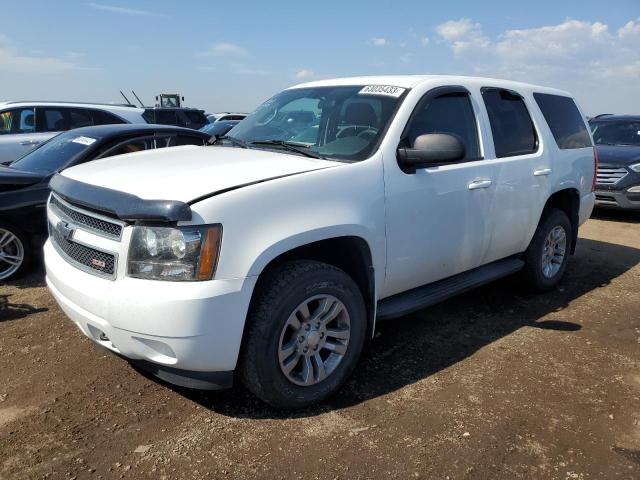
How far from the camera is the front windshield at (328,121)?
11.1ft

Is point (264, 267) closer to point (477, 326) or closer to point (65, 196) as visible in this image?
point (65, 196)

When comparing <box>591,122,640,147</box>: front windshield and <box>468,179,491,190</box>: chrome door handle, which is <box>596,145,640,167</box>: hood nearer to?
<box>591,122,640,147</box>: front windshield

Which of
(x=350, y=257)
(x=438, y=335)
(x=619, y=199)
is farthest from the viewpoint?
(x=619, y=199)

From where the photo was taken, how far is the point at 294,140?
3.63 metres

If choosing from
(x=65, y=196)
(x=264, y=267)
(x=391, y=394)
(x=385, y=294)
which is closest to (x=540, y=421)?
(x=391, y=394)

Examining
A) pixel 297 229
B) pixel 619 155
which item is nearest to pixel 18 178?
pixel 297 229

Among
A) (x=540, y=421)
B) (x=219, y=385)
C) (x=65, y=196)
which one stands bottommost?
(x=540, y=421)

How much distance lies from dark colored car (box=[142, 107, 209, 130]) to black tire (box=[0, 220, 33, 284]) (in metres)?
10.7

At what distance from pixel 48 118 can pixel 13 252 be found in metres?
4.81

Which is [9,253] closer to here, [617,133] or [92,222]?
[92,222]

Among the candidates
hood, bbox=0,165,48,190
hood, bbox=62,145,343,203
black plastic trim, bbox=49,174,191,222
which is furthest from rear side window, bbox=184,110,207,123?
black plastic trim, bbox=49,174,191,222

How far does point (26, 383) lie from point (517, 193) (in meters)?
3.78

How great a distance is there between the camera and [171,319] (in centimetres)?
247

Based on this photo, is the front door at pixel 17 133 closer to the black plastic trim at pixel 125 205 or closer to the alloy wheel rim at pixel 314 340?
→ the black plastic trim at pixel 125 205
